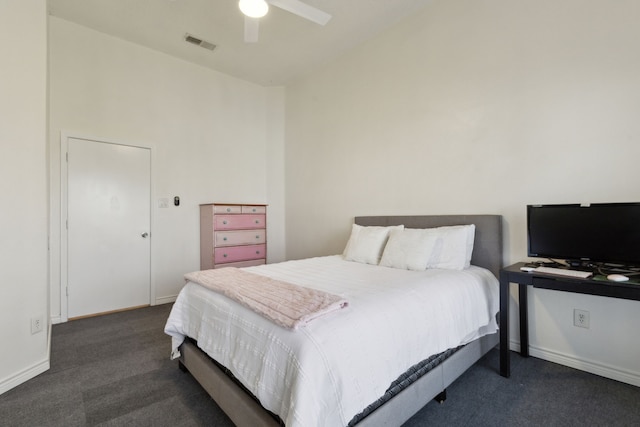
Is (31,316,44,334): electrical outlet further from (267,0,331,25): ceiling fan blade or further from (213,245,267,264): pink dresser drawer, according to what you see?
(267,0,331,25): ceiling fan blade

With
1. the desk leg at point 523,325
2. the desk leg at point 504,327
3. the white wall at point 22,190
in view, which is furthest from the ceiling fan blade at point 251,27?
the desk leg at point 523,325

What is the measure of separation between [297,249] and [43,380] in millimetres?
3030

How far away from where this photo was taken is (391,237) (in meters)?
2.68

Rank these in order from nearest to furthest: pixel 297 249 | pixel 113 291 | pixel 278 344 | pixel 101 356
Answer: pixel 278 344, pixel 101 356, pixel 113 291, pixel 297 249

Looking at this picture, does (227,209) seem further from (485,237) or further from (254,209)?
(485,237)

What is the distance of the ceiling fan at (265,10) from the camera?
2.04 m

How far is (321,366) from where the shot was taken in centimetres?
109

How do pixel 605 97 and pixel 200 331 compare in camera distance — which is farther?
pixel 605 97

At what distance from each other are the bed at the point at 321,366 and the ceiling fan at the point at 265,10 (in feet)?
6.29

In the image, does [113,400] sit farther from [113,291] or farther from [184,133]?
[184,133]

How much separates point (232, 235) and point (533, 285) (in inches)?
130

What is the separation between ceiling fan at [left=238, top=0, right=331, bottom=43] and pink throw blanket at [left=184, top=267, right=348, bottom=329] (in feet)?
6.17

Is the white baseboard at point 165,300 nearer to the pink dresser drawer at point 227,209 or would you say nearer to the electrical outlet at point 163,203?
the electrical outlet at point 163,203

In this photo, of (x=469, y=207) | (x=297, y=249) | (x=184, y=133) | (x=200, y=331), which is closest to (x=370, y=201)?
(x=469, y=207)
